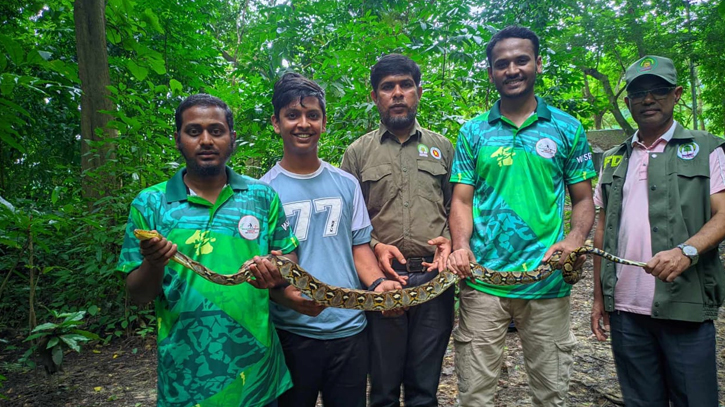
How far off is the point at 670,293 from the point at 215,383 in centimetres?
319

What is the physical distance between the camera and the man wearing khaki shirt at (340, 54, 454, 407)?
3498mm

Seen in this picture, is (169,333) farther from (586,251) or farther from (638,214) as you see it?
(638,214)

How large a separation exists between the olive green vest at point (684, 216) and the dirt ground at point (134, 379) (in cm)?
223

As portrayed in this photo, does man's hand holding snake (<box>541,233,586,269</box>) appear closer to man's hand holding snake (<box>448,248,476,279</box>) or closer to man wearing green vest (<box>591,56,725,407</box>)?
man wearing green vest (<box>591,56,725,407</box>)

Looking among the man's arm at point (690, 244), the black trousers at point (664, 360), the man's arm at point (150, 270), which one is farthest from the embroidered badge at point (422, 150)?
the man's arm at point (150, 270)

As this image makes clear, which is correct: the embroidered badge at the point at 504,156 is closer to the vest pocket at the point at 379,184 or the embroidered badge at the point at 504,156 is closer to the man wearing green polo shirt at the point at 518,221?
the man wearing green polo shirt at the point at 518,221

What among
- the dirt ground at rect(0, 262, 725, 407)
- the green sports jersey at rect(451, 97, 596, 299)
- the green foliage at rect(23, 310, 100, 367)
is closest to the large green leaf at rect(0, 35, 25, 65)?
the green foliage at rect(23, 310, 100, 367)

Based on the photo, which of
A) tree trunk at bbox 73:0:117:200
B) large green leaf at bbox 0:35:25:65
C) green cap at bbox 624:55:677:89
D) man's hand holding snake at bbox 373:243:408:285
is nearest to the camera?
large green leaf at bbox 0:35:25:65

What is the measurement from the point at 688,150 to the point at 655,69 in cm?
67

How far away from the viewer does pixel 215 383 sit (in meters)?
2.59

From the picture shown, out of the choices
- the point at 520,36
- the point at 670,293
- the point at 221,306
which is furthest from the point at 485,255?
the point at 221,306

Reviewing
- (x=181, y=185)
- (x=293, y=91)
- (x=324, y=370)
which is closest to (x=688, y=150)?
(x=293, y=91)

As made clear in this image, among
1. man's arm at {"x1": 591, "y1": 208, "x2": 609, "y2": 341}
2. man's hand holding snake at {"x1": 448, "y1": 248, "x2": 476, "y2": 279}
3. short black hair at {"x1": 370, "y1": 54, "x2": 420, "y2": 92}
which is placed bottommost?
A: man's arm at {"x1": 591, "y1": 208, "x2": 609, "y2": 341}

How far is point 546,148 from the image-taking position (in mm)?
3484
